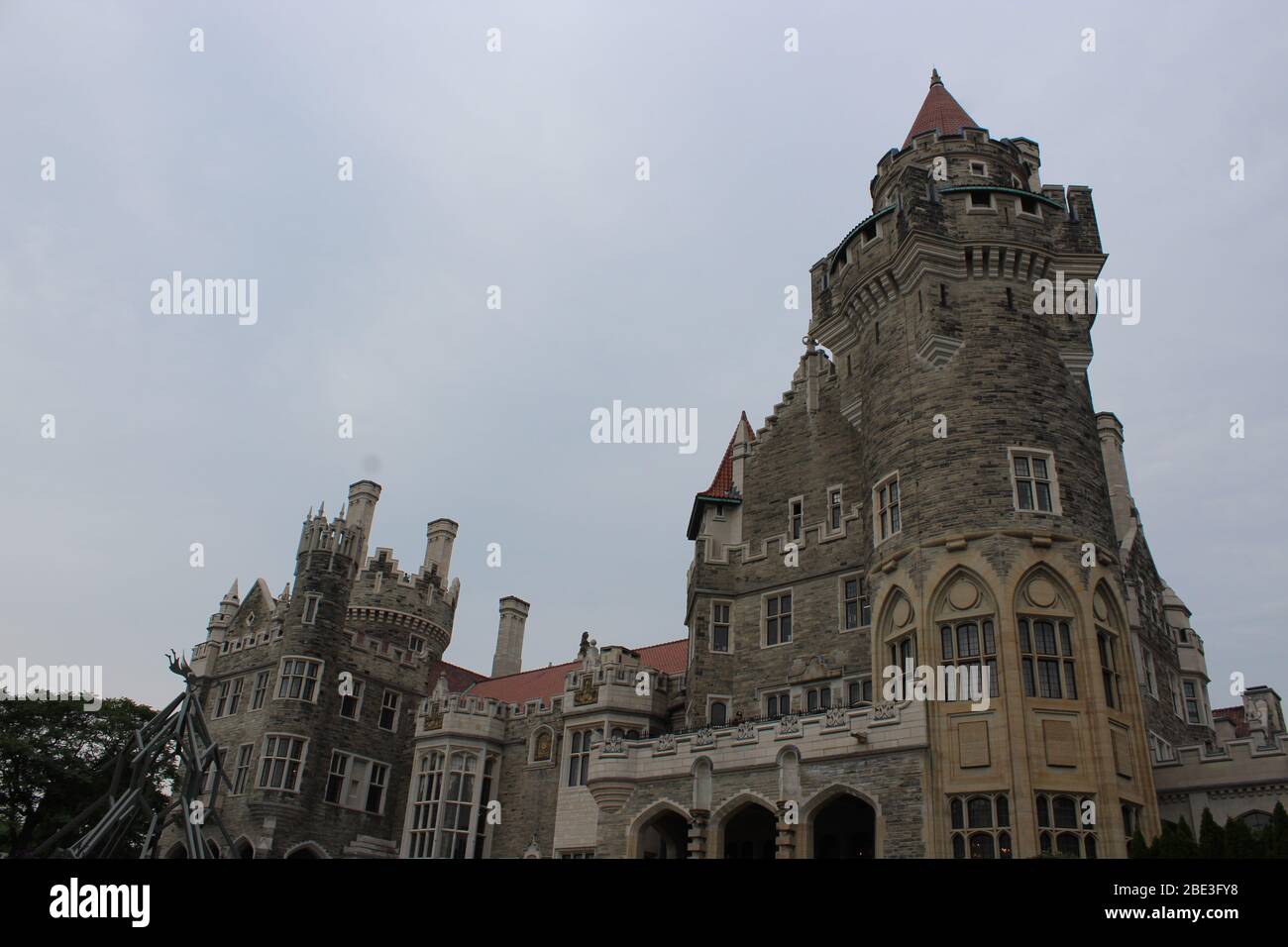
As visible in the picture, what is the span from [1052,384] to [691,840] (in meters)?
14.6

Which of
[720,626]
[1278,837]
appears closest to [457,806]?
[720,626]

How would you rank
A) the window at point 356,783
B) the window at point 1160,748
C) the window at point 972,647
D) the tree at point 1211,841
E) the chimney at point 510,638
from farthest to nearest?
1. the chimney at point 510,638
2. the window at point 356,783
3. the window at point 1160,748
4. the window at point 972,647
5. the tree at point 1211,841

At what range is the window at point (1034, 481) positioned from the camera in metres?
22.9

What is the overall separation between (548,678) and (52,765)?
76.0 feet

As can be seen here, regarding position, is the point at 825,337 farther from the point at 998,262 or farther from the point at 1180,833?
the point at 1180,833

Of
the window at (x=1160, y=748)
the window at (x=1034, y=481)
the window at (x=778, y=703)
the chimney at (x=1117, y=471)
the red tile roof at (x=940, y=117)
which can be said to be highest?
the red tile roof at (x=940, y=117)

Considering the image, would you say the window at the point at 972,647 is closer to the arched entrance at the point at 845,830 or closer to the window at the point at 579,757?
the arched entrance at the point at 845,830

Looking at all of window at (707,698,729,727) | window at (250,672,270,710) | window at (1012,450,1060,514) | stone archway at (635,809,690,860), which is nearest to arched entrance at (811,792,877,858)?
stone archway at (635,809,690,860)

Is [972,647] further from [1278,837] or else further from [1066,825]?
[1278,837]

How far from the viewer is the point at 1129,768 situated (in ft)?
68.6

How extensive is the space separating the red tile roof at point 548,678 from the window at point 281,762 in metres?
7.19

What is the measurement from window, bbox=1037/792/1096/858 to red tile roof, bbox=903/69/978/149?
19167 mm

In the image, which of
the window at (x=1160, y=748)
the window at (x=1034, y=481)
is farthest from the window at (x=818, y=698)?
the window at (x=1160, y=748)

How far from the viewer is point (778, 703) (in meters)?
27.9
